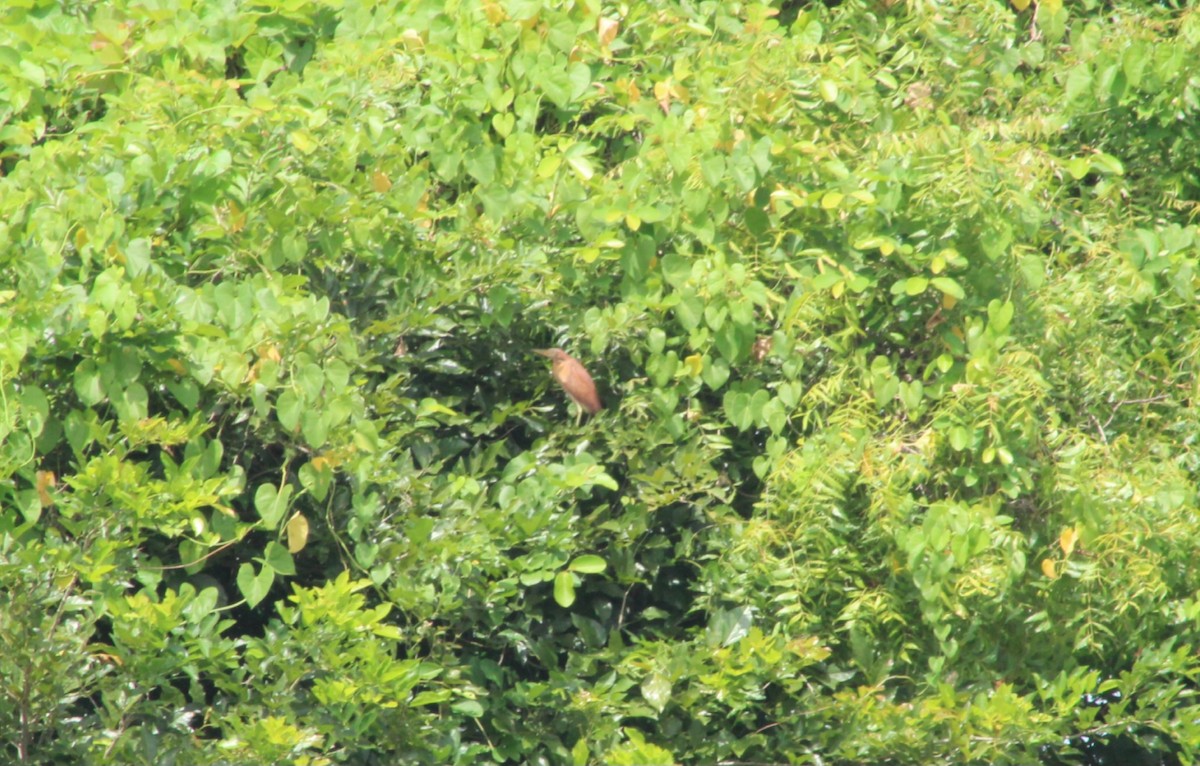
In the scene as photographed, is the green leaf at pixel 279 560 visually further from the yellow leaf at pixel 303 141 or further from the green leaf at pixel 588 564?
the yellow leaf at pixel 303 141

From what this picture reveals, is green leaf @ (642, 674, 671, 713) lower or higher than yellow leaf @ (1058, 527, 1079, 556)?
lower

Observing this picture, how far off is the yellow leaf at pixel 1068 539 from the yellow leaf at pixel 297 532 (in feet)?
6.51

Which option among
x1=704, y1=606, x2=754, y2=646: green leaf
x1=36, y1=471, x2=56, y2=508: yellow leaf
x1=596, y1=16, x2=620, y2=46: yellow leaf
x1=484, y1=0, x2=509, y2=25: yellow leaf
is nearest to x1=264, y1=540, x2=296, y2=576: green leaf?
x1=36, y1=471, x2=56, y2=508: yellow leaf

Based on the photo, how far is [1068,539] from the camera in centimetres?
393

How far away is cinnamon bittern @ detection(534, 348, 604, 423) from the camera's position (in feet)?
13.1

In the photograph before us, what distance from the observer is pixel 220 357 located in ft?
11.4

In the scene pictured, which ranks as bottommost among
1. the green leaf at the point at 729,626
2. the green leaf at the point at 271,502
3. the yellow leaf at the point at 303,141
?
the green leaf at the point at 729,626

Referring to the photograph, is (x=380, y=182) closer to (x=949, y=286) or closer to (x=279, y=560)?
(x=279, y=560)

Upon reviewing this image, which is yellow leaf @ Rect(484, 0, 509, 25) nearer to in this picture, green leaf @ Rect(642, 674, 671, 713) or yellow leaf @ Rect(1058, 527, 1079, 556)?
green leaf @ Rect(642, 674, 671, 713)

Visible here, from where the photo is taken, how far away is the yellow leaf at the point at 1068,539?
3.92 meters

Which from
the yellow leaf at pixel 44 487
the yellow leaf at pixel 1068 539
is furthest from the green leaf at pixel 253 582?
the yellow leaf at pixel 1068 539

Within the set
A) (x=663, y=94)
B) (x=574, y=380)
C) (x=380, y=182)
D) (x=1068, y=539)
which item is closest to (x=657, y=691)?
(x=574, y=380)

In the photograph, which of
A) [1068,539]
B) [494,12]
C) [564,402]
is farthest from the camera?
[564,402]

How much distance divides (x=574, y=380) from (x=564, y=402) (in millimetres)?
230
